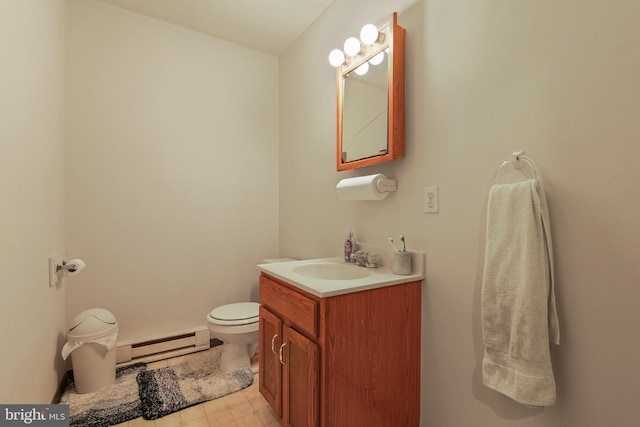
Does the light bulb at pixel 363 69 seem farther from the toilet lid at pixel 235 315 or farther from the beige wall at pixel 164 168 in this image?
the toilet lid at pixel 235 315

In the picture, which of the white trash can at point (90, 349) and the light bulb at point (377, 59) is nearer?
the light bulb at point (377, 59)

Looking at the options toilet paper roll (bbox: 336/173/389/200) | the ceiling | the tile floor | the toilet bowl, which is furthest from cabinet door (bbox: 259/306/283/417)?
the ceiling

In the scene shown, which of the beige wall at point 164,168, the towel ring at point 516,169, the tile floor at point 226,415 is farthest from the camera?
the beige wall at point 164,168

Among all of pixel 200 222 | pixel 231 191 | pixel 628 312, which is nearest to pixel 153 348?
pixel 200 222

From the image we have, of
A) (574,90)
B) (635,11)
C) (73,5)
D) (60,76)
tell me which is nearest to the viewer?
(635,11)

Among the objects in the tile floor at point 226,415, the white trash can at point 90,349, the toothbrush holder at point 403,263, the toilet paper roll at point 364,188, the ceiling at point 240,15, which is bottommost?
the tile floor at point 226,415

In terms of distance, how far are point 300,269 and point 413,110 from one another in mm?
1010

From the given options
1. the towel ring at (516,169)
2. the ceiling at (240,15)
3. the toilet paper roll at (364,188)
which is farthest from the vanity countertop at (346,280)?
the ceiling at (240,15)

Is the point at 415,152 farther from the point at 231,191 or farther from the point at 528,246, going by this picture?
the point at 231,191

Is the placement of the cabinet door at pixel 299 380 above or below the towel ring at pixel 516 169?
below

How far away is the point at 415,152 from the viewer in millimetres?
1414

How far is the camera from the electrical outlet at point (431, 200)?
1.32 m

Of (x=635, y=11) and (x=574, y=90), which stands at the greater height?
(x=635, y=11)

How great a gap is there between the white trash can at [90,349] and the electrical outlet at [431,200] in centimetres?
200
